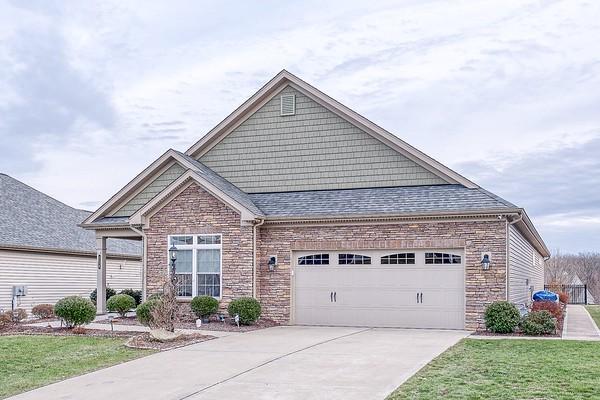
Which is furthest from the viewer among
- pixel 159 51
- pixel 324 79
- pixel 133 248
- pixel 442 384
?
pixel 133 248

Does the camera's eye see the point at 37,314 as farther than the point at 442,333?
Yes

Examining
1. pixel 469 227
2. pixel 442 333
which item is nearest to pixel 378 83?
pixel 469 227

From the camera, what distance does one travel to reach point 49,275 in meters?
25.6

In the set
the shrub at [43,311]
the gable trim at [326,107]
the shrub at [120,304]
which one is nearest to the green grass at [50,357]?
the shrub at [120,304]

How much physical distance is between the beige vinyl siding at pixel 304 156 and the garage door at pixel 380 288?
271 centimetres

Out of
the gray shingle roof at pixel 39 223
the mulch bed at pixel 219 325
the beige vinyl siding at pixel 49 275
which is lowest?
the mulch bed at pixel 219 325

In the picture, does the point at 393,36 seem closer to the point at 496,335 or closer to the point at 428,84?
the point at 428,84

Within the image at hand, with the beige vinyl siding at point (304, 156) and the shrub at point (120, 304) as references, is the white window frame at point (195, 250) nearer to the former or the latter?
the shrub at point (120, 304)

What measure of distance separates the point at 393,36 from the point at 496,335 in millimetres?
8070

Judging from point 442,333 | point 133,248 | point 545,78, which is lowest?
point 442,333

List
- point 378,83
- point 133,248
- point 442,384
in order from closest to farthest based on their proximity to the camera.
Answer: point 442,384 → point 378,83 → point 133,248

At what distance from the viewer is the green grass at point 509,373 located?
29.4 feet

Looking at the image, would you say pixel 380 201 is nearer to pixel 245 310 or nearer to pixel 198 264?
pixel 245 310

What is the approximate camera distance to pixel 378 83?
21984 mm
